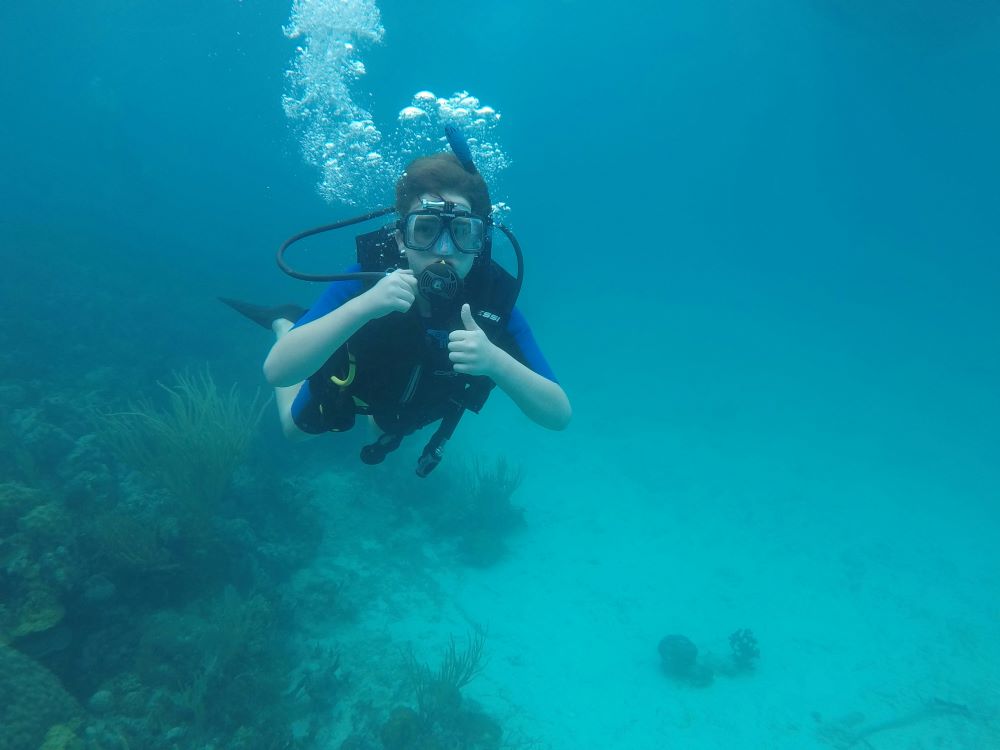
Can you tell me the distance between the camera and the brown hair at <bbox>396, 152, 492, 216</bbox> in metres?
2.58

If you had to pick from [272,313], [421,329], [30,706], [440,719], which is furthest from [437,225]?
[440,719]

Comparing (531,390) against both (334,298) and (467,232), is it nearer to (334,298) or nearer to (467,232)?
(467,232)

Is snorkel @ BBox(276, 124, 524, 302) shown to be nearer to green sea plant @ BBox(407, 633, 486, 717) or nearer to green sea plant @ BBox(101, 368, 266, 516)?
green sea plant @ BBox(101, 368, 266, 516)

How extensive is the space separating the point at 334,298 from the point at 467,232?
0.86 meters

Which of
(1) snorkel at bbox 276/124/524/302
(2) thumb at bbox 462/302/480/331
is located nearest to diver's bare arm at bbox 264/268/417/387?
(1) snorkel at bbox 276/124/524/302

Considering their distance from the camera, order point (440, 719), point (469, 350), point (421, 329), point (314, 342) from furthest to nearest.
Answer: point (440, 719), point (421, 329), point (314, 342), point (469, 350)

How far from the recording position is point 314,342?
215 cm

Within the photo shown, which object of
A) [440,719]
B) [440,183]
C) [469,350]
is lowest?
[440,719]

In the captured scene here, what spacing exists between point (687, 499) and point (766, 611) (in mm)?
4777

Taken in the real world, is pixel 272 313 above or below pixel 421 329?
above

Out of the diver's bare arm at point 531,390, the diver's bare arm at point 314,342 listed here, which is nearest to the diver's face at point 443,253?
the diver's bare arm at point 314,342

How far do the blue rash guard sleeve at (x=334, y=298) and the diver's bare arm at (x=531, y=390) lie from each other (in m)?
1.02

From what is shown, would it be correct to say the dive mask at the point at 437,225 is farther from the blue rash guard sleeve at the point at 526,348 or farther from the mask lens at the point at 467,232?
the blue rash guard sleeve at the point at 526,348

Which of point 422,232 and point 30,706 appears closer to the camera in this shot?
point 422,232
